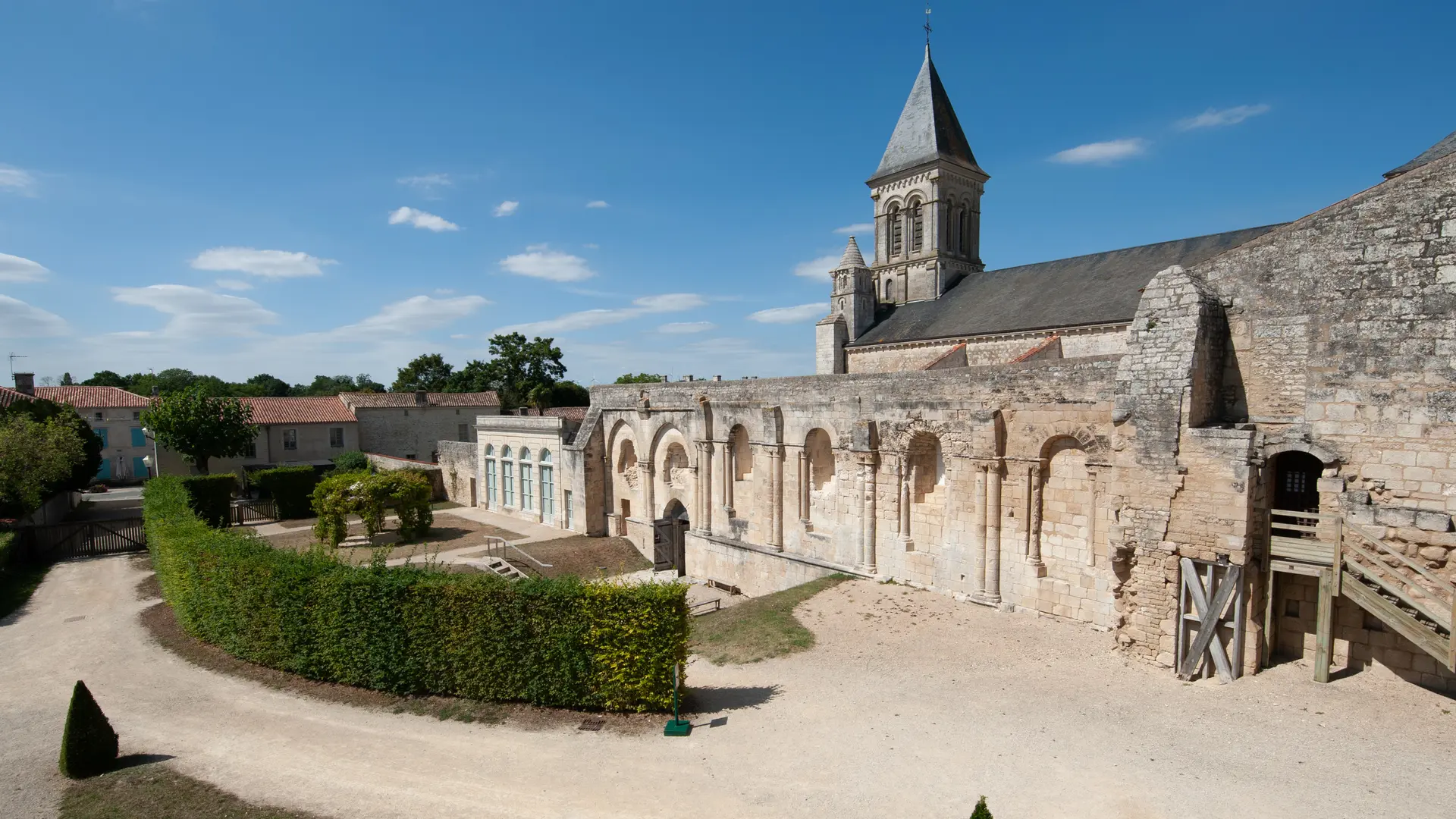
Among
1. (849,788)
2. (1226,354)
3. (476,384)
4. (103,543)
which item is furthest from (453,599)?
(476,384)

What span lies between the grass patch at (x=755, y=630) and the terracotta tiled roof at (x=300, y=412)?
3223cm

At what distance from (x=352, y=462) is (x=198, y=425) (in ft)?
22.0

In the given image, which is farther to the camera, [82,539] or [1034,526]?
[82,539]

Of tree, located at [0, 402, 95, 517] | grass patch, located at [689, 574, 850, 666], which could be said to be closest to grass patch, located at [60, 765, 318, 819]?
grass patch, located at [689, 574, 850, 666]

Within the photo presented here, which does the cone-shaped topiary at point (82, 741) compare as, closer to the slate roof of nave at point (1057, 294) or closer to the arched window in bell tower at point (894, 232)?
the slate roof of nave at point (1057, 294)

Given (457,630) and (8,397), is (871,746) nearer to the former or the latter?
(457,630)

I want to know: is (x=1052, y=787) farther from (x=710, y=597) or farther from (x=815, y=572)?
(x=710, y=597)

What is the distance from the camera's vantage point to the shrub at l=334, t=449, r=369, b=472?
35656 mm

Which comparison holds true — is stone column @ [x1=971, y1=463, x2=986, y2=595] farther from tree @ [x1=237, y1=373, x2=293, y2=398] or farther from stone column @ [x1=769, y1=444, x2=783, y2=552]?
tree @ [x1=237, y1=373, x2=293, y2=398]

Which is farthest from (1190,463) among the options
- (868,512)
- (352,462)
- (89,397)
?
(89,397)

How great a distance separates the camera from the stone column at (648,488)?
24.2 metres

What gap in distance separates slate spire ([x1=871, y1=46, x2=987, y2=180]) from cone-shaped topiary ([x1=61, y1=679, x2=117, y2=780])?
36521mm

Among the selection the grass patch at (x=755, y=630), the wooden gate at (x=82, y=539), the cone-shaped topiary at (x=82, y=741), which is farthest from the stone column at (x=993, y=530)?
the wooden gate at (x=82, y=539)

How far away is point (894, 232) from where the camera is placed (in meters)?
37.5
